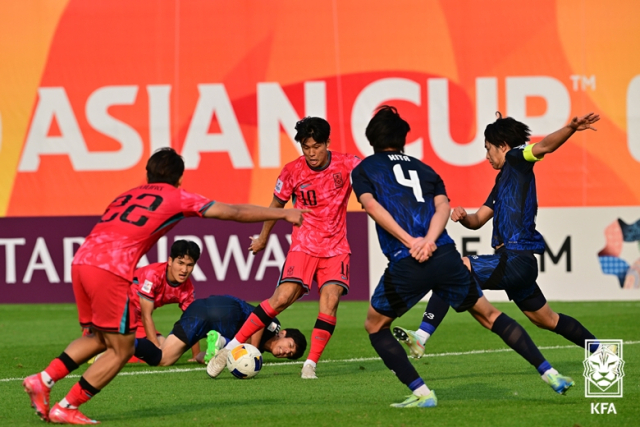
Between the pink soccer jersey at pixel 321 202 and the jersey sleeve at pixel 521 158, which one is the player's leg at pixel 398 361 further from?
the pink soccer jersey at pixel 321 202

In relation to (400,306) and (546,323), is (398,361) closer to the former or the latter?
(400,306)

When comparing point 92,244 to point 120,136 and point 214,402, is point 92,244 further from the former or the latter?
point 120,136

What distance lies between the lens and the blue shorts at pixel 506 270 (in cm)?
738

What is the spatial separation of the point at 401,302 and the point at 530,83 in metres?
11.8

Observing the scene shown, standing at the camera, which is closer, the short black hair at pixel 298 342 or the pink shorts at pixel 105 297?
the pink shorts at pixel 105 297

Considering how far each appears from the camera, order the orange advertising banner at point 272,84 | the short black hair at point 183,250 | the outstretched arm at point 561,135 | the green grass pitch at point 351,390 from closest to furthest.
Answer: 1. the green grass pitch at point 351,390
2. the outstretched arm at point 561,135
3. the short black hair at point 183,250
4. the orange advertising banner at point 272,84

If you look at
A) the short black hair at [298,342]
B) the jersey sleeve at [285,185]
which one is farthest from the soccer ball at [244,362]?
the jersey sleeve at [285,185]

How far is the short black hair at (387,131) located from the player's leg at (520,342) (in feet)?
3.97

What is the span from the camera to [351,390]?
25.2 feet

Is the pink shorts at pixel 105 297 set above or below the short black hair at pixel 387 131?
below

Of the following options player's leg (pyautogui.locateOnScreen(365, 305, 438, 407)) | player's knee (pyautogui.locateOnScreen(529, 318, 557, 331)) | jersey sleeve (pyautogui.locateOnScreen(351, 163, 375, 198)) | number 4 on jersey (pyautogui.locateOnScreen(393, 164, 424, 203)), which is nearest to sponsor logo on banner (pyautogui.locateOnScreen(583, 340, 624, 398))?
player's knee (pyautogui.locateOnScreen(529, 318, 557, 331))

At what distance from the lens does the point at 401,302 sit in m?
6.46

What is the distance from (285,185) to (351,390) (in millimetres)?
2137

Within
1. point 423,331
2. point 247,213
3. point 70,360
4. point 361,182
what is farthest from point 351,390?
point 70,360
